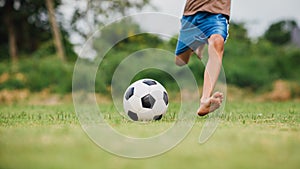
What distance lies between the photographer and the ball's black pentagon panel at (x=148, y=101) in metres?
4.18

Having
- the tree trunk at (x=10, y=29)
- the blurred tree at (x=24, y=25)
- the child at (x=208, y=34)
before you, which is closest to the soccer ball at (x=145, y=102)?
the child at (x=208, y=34)

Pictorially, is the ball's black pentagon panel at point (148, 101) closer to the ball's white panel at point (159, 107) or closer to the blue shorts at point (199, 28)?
the ball's white panel at point (159, 107)

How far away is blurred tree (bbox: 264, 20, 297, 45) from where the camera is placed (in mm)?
14984

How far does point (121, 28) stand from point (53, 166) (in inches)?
329

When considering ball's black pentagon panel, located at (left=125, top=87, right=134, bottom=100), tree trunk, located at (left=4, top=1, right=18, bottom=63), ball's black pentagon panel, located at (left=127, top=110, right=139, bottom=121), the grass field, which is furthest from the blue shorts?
tree trunk, located at (left=4, top=1, right=18, bottom=63)

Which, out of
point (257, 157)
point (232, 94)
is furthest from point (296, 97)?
point (257, 157)

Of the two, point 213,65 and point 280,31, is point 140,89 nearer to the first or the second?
point 213,65

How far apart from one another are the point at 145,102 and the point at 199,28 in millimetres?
927

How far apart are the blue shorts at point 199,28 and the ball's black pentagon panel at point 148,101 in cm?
82

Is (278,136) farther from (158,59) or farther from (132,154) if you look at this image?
(158,59)

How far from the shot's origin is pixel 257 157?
2.33m

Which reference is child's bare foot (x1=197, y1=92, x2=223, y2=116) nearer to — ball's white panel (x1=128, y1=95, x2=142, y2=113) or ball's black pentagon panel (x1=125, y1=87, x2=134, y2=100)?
ball's white panel (x1=128, y1=95, x2=142, y2=113)

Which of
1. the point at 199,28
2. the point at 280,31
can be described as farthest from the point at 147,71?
the point at 280,31

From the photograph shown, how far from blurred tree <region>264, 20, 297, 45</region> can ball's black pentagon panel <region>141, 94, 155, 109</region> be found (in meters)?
11.4
